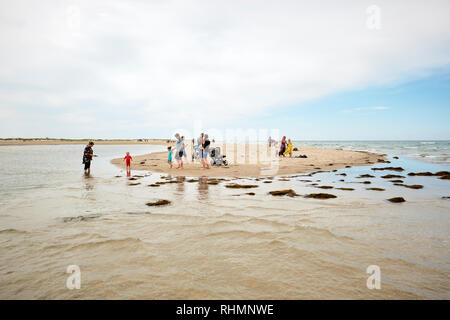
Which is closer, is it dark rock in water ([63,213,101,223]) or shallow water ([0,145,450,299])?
shallow water ([0,145,450,299])

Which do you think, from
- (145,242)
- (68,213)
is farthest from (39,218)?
(145,242)

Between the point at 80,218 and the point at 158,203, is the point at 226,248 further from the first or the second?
the point at 80,218

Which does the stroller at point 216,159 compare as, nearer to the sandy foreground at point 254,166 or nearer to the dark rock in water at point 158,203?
the sandy foreground at point 254,166

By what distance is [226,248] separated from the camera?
4.96 metres

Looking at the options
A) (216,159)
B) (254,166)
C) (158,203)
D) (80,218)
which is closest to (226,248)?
(158,203)

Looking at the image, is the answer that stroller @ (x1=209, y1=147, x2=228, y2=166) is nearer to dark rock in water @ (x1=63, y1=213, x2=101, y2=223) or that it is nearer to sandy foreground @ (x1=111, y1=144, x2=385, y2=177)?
sandy foreground @ (x1=111, y1=144, x2=385, y2=177)

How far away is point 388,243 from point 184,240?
15.4 ft

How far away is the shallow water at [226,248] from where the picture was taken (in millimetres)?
3545

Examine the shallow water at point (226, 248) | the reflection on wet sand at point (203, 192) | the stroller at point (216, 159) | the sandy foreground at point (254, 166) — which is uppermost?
the stroller at point (216, 159)

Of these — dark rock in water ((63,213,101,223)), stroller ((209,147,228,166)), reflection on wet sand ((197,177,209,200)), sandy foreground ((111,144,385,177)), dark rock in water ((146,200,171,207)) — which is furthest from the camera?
stroller ((209,147,228,166))

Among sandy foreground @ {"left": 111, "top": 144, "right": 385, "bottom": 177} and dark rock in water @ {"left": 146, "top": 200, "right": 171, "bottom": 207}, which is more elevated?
sandy foreground @ {"left": 111, "top": 144, "right": 385, "bottom": 177}

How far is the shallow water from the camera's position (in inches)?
140

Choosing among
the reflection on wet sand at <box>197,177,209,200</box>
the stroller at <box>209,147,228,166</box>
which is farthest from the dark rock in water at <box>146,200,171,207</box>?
the stroller at <box>209,147,228,166</box>

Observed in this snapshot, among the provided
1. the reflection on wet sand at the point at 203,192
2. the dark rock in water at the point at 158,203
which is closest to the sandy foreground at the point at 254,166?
the reflection on wet sand at the point at 203,192
